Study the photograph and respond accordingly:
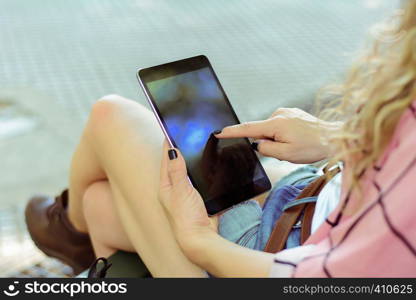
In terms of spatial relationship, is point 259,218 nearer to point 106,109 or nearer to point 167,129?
point 167,129

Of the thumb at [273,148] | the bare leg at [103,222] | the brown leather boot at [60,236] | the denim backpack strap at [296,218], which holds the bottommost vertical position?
the brown leather boot at [60,236]

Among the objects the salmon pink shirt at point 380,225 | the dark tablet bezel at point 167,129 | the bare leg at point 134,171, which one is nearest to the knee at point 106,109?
the bare leg at point 134,171

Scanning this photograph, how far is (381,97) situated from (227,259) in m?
0.29

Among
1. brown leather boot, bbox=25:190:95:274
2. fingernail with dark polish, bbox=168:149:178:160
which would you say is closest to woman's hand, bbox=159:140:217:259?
fingernail with dark polish, bbox=168:149:178:160

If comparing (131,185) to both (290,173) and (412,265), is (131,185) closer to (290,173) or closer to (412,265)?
(290,173)

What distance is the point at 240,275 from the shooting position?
776 mm

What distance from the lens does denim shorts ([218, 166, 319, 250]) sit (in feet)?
2.94

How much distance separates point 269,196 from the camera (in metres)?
0.98

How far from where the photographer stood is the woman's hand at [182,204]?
2.78 feet

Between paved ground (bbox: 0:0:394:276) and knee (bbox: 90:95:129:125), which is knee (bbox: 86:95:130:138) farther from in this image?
paved ground (bbox: 0:0:394:276)

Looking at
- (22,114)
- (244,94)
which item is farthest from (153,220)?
(244,94)

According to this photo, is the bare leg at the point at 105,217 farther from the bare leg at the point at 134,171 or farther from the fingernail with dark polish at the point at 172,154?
the fingernail with dark polish at the point at 172,154

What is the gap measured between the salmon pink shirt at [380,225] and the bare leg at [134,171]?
23 cm

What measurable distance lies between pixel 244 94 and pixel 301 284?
151 cm
